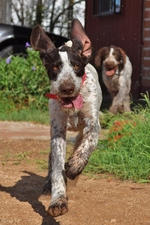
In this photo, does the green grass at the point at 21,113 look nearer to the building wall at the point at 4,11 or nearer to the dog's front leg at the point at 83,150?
the dog's front leg at the point at 83,150

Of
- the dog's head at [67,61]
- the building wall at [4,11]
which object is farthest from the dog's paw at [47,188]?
the building wall at [4,11]

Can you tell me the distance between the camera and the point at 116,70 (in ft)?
39.7

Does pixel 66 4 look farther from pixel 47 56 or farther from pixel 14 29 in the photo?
pixel 47 56

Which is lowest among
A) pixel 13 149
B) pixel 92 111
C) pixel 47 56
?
pixel 13 149

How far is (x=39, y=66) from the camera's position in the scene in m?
11.5

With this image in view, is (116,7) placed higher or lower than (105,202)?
higher

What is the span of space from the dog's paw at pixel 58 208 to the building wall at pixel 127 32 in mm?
8121

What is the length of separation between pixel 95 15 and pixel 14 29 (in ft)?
6.57

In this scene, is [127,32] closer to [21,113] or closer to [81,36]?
[21,113]

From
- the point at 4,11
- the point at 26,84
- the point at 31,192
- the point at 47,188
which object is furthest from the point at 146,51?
the point at 47,188

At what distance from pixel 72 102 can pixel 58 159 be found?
1.66ft

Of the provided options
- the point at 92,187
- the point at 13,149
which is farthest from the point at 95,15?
the point at 92,187

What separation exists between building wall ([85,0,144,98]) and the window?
0.31ft

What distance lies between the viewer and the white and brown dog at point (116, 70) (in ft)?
38.6
